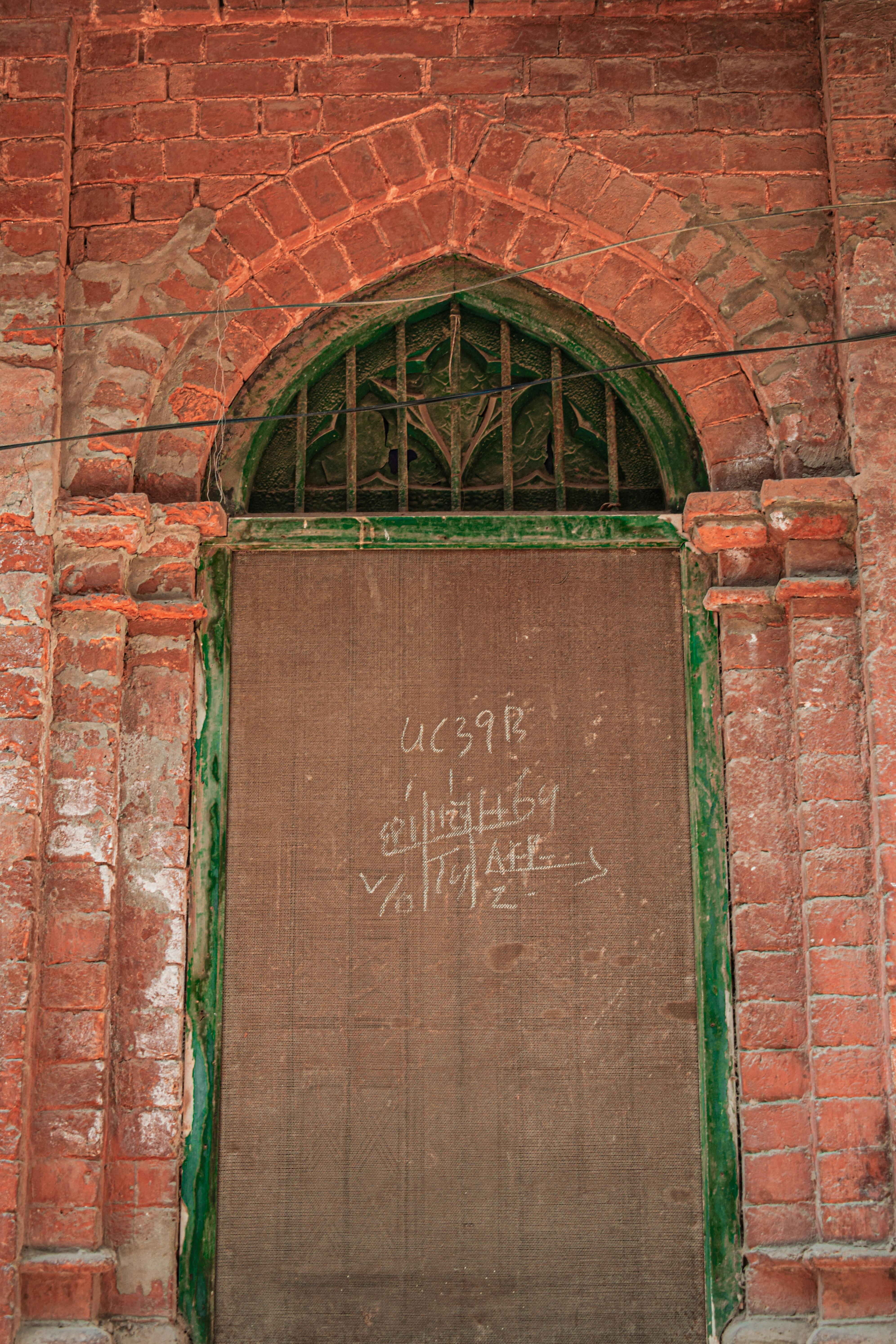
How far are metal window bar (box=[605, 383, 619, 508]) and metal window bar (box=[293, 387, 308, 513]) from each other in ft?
3.73

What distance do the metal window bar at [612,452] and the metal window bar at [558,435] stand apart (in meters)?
0.16

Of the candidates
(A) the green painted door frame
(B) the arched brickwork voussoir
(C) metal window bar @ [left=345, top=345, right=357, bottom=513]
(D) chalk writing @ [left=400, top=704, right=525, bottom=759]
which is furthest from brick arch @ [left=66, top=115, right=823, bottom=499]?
(D) chalk writing @ [left=400, top=704, right=525, bottom=759]

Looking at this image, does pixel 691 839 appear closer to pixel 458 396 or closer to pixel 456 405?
pixel 458 396

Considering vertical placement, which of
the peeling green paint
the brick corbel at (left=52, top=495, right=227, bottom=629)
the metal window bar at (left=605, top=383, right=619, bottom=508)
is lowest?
the peeling green paint

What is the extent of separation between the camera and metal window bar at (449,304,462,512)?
15.3 ft

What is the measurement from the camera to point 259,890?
4277mm

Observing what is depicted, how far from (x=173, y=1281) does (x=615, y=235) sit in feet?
12.7

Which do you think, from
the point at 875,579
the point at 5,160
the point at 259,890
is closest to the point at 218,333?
the point at 5,160

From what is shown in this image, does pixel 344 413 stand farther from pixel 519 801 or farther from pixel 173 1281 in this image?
pixel 173 1281

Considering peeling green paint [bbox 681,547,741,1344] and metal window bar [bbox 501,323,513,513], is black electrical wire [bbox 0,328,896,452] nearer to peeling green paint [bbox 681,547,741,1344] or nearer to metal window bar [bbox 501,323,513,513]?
metal window bar [bbox 501,323,513,513]

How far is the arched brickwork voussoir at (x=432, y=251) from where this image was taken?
4.51 m

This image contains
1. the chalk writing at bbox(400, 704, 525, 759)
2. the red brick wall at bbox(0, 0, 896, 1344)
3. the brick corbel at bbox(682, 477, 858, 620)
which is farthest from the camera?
the chalk writing at bbox(400, 704, 525, 759)

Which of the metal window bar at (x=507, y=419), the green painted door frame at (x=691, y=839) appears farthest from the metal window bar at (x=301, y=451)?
the metal window bar at (x=507, y=419)

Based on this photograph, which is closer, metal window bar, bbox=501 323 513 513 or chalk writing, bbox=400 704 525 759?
chalk writing, bbox=400 704 525 759
